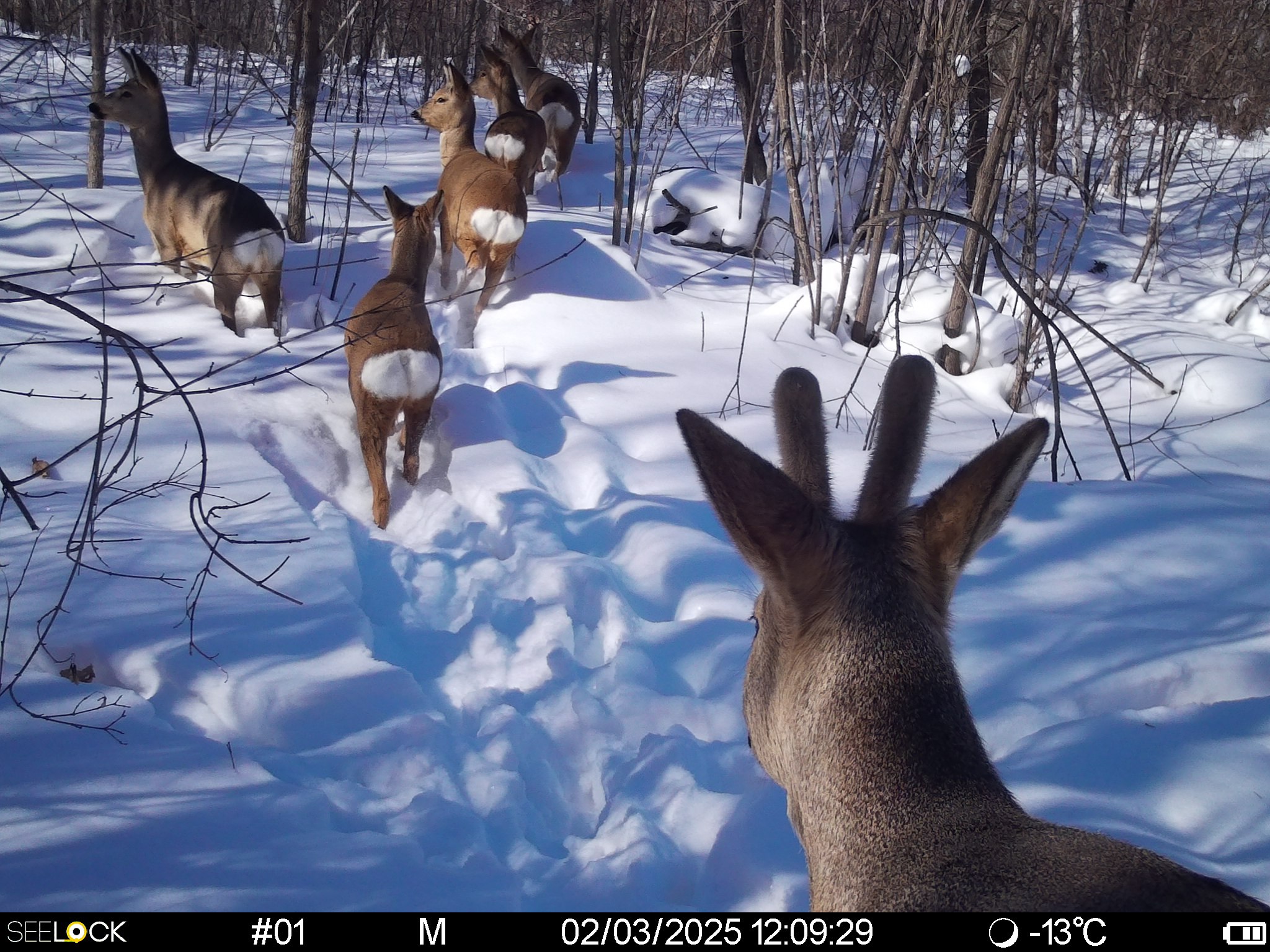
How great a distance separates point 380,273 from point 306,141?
1.26 meters

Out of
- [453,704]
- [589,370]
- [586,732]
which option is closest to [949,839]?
[586,732]

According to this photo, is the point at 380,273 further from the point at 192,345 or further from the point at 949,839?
the point at 949,839

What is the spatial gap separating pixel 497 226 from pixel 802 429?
623 cm

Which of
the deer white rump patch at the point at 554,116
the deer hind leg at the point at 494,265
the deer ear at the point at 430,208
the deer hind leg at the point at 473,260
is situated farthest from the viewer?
the deer white rump patch at the point at 554,116

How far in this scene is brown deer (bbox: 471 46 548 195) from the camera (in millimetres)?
9953

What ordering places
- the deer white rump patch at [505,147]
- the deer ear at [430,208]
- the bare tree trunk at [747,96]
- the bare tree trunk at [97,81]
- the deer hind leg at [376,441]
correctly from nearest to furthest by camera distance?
the deer hind leg at [376,441] < the deer ear at [430,208] < the bare tree trunk at [97,81] < the deer white rump patch at [505,147] < the bare tree trunk at [747,96]

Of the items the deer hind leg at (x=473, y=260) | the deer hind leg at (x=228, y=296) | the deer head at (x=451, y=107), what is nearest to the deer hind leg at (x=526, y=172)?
the deer head at (x=451, y=107)

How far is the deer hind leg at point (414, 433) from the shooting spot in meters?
5.61

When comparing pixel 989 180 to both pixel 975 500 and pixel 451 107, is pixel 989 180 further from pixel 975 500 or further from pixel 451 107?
pixel 451 107

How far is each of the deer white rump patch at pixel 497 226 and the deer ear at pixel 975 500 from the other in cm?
662

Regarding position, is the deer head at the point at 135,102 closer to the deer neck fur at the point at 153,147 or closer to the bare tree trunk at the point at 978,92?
the deer neck fur at the point at 153,147

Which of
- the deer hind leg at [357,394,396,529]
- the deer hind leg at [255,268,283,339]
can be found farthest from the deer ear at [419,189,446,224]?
the deer hind leg at [357,394,396,529]

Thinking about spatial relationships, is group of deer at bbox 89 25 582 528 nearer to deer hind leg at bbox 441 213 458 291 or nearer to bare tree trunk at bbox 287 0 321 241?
deer hind leg at bbox 441 213 458 291
